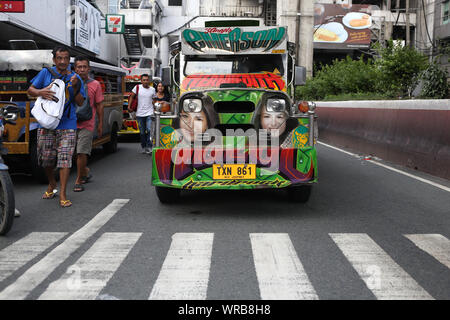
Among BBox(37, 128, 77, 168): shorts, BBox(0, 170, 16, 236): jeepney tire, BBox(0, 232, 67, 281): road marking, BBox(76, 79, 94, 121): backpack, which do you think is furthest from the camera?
BBox(76, 79, 94, 121): backpack

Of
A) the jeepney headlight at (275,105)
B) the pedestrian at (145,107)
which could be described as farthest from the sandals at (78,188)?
the pedestrian at (145,107)

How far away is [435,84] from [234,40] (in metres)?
9.02

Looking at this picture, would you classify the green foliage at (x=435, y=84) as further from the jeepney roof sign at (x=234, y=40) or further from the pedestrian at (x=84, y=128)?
the pedestrian at (x=84, y=128)

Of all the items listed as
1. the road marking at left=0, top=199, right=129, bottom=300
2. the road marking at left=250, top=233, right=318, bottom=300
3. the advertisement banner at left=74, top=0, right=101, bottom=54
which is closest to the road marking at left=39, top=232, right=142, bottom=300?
Result: the road marking at left=0, top=199, right=129, bottom=300

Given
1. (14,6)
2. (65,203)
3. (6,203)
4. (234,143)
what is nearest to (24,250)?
(6,203)

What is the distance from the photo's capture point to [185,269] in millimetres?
4344

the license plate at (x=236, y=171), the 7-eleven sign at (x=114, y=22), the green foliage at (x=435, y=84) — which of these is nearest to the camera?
the license plate at (x=236, y=171)

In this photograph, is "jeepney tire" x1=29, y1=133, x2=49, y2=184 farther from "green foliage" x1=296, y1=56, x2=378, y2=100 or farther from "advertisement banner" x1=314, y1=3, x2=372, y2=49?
"advertisement banner" x1=314, y1=3, x2=372, y2=49

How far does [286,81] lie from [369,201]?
8.43 ft

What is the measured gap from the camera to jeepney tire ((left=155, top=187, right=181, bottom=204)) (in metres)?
6.96

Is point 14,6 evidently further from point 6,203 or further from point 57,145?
point 6,203

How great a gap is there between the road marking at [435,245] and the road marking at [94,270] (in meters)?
2.67

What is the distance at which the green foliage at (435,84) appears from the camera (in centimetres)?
1558

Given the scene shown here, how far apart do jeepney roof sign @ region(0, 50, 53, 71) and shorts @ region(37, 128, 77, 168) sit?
Result: 9.02ft
